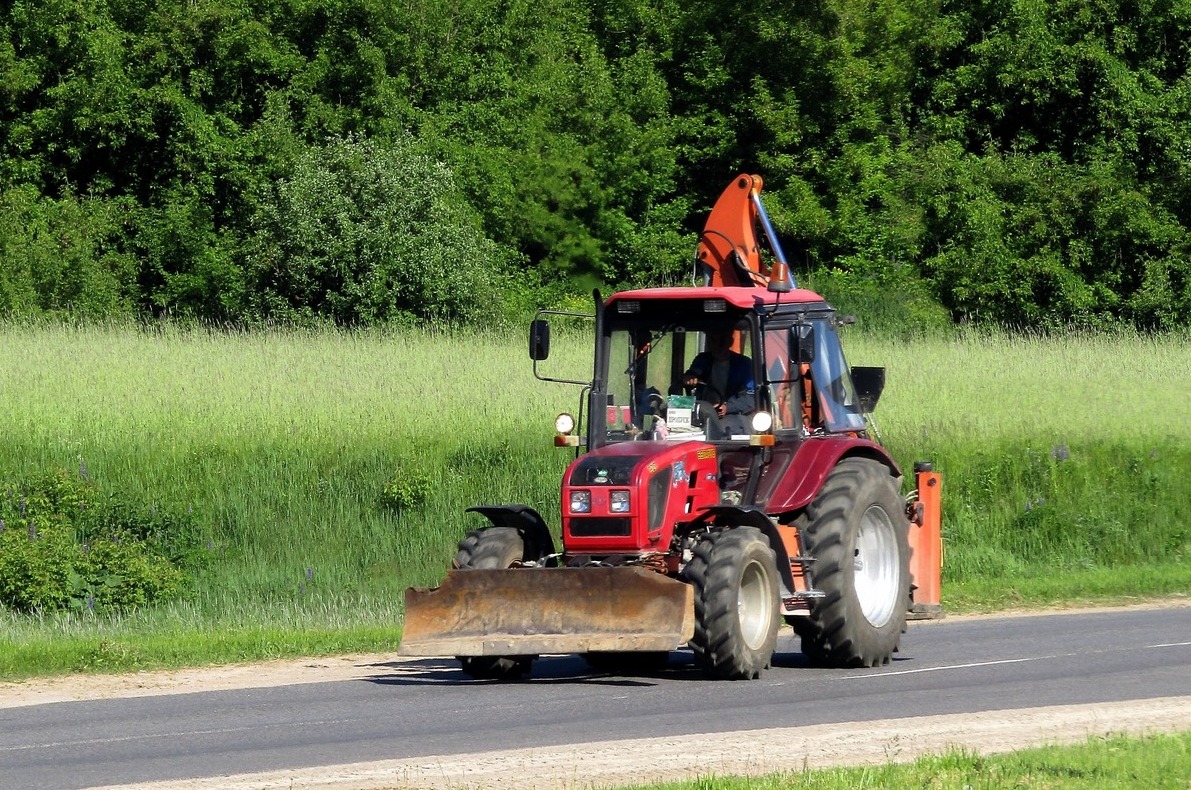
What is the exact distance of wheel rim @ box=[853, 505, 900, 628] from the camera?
14547 mm

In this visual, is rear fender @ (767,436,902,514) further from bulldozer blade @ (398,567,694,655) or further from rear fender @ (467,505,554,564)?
rear fender @ (467,505,554,564)

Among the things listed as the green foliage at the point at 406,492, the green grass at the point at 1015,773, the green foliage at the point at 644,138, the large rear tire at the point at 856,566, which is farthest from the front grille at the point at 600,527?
the green foliage at the point at 644,138

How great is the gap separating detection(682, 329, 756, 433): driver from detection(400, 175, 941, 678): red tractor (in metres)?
0.01

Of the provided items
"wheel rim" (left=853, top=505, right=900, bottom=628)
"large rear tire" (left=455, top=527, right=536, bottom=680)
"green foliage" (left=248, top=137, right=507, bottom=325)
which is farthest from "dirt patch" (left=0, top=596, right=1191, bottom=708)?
"green foliage" (left=248, top=137, right=507, bottom=325)

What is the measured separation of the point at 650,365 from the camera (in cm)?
1435

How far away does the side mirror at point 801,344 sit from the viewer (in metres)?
13.4

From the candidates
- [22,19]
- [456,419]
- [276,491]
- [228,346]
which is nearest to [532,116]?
[22,19]

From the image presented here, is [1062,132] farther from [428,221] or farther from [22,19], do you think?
[22,19]

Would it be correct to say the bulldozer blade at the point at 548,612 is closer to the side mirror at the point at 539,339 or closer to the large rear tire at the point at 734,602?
the large rear tire at the point at 734,602

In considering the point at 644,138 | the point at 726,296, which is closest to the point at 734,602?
the point at 726,296

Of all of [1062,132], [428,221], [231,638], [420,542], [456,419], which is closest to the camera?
[231,638]

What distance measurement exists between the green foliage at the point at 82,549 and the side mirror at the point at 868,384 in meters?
8.12

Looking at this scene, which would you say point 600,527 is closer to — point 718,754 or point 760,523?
point 760,523

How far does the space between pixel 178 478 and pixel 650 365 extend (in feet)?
32.2
